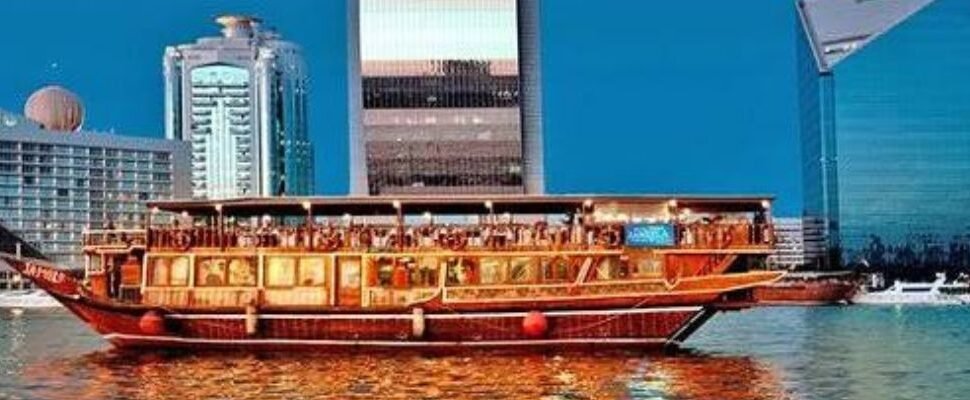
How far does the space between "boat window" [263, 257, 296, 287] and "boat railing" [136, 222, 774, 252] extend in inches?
15.6

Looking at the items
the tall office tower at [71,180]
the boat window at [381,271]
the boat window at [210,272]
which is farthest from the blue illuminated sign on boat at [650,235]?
the tall office tower at [71,180]

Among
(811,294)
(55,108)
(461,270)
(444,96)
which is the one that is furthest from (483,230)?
(55,108)

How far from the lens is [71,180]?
185m

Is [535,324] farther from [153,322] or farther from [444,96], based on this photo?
[444,96]

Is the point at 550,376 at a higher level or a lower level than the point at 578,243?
lower

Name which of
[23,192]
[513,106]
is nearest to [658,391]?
[513,106]

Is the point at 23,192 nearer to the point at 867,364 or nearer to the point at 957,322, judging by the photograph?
the point at 957,322

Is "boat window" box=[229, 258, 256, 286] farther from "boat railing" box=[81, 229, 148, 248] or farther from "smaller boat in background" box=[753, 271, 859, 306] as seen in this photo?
"smaller boat in background" box=[753, 271, 859, 306]

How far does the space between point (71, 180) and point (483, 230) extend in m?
141

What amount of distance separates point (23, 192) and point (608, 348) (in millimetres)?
142286

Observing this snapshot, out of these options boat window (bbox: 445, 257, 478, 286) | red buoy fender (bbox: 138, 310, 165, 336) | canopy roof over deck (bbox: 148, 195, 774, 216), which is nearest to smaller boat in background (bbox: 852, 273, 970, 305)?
canopy roof over deck (bbox: 148, 195, 774, 216)

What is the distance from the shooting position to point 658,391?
129 ft

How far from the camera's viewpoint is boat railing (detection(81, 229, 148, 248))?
52031 millimetres

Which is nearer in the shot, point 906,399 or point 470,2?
point 906,399
